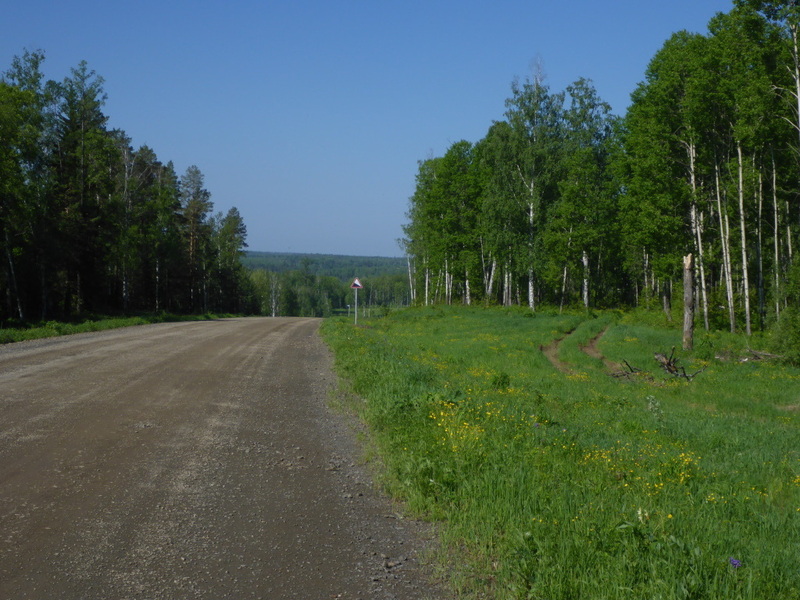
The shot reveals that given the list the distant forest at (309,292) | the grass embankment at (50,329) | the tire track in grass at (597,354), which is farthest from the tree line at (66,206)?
the distant forest at (309,292)

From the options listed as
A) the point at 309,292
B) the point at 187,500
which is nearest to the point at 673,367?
the point at 187,500

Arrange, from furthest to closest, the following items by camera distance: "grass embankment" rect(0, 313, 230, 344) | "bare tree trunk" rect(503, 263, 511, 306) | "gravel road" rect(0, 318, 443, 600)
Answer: "bare tree trunk" rect(503, 263, 511, 306), "grass embankment" rect(0, 313, 230, 344), "gravel road" rect(0, 318, 443, 600)

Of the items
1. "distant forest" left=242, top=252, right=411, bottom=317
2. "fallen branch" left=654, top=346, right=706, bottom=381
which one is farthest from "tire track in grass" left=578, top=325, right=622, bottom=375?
"distant forest" left=242, top=252, right=411, bottom=317

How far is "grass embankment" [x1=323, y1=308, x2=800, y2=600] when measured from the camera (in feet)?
13.9

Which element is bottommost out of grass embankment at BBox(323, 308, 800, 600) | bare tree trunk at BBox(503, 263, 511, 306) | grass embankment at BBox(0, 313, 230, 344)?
grass embankment at BBox(323, 308, 800, 600)

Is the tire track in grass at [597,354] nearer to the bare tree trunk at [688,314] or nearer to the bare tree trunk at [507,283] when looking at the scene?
the bare tree trunk at [688,314]

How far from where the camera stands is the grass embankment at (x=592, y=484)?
4.22 m

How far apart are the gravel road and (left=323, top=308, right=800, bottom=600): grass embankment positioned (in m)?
0.56

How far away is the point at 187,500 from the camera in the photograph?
20.1ft

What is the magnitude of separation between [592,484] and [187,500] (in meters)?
4.10

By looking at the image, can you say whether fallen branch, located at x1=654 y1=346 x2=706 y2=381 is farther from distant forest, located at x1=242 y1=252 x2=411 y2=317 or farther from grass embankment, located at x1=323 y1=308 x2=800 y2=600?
distant forest, located at x1=242 y1=252 x2=411 y2=317

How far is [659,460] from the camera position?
791 centimetres

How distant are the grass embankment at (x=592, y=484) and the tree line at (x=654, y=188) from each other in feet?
48.1

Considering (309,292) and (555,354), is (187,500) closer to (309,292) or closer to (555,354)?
(555,354)
